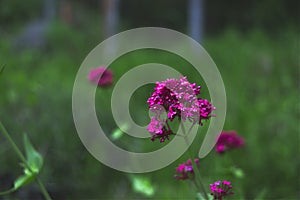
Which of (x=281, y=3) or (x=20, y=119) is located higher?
(x=281, y=3)

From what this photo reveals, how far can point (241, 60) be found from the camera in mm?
6379

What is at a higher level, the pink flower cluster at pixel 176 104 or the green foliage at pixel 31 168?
the pink flower cluster at pixel 176 104

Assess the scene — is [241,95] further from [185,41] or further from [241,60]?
[185,41]

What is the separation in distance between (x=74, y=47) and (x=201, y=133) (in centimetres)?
629

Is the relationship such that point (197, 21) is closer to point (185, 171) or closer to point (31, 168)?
point (31, 168)

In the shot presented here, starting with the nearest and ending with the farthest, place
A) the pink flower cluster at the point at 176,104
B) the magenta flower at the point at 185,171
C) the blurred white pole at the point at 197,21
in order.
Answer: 1. the pink flower cluster at the point at 176,104
2. the magenta flower at the point at 185,171
3. the blurred white pole at the point at 197,21

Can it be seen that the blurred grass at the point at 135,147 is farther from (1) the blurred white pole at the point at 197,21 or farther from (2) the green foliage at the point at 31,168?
(1) the blurred white pole at the point at 197,21

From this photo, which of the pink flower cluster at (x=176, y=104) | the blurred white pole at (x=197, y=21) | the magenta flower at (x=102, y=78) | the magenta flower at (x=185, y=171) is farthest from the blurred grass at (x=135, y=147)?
the blurred white pole at (x=197, y=21)

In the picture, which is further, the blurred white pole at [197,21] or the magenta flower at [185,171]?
the blurred white pole at [197,21]

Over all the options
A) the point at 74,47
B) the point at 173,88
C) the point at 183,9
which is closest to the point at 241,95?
the point at 173,88

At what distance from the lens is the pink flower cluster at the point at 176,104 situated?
3.51ft

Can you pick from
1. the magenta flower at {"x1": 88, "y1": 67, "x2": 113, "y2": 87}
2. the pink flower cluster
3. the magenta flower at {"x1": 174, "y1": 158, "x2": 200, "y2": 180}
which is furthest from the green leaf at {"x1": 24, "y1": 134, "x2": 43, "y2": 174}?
the magenta flower at {"x1": 88, "y1": 67, "x2": 113, "y2": 87}

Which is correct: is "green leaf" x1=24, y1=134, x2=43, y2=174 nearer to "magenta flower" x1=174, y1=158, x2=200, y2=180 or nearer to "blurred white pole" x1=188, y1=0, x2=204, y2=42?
"magenta flower" x1=174, y1=158, x2=200, y2=180

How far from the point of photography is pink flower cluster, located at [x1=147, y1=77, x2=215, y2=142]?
1070mm
